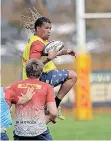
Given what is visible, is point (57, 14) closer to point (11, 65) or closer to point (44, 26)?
point (11, 65)

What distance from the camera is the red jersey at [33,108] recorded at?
1067cm

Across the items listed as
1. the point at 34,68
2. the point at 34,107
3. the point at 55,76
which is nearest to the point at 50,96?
the point at 34,107

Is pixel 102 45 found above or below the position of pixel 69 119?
above

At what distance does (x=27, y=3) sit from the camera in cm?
2734

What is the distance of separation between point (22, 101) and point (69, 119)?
1299 cm

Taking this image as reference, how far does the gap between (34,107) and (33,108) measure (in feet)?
0.06

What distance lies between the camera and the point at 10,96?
10641mm

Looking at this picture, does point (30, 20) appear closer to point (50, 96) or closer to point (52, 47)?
point (52, 47)

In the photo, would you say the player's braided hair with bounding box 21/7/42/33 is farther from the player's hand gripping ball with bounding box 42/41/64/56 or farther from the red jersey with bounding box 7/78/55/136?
the red jersey with bounding box 7/78/55/136

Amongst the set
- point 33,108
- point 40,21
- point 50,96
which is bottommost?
point 33,108

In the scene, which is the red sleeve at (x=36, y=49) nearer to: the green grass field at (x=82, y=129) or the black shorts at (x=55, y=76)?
the black shorts at (x=55, y=76)

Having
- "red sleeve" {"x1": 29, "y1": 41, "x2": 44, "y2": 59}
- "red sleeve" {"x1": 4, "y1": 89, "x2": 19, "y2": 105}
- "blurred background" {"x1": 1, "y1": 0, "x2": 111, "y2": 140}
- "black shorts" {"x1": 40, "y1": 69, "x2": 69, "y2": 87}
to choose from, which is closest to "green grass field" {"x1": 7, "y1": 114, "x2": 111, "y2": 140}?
"blurred background" {"x1": 1, "y1": 0, "x2": 111, "y2": 140}

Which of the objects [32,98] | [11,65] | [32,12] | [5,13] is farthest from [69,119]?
[32,98]

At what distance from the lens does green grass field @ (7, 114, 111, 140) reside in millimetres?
17305
